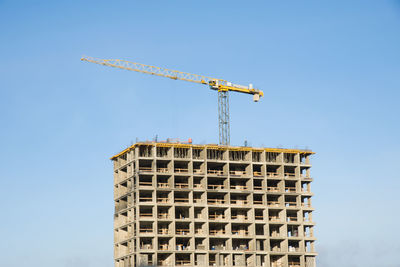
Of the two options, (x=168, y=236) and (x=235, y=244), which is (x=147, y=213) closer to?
(x=168, y=236)

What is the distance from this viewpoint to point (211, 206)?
579ft

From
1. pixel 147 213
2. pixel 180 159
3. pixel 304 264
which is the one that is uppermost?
pixel 180 159

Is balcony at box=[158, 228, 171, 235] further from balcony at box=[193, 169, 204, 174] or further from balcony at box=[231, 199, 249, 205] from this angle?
balcony at box=[231, 199, 249, 205]

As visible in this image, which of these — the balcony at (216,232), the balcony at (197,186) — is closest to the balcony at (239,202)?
the balcony at (216,232)

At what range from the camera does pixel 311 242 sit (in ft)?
608

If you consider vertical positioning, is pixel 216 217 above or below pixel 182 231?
above

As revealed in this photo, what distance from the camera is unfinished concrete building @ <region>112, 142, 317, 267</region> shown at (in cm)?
17262

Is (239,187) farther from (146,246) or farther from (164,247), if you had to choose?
(146,246)

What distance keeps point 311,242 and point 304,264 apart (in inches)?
238

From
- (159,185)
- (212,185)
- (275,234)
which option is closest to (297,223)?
(275,234)

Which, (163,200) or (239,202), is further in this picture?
(239,202)

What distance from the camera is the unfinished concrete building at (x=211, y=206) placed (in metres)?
173

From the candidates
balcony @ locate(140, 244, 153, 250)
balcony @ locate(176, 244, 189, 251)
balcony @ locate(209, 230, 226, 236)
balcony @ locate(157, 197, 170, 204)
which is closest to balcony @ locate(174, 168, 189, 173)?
balcony @ locate(157, 197, 170, 204)

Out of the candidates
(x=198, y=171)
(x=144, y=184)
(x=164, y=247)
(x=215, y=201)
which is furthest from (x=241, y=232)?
(x=144, y=184)
